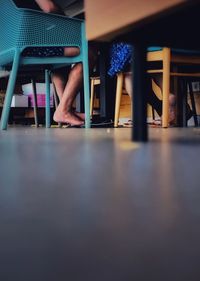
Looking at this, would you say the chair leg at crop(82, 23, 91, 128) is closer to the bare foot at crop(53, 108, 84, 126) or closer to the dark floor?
the bare foot at crop(53, 108, 84, 126)

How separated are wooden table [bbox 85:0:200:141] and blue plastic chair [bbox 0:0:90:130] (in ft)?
4.38

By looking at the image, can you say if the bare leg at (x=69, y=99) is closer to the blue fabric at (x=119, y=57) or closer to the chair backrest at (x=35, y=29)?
the chair backrest at (x=35, y=29)

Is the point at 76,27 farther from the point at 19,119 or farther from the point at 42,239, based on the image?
the point at 19,119

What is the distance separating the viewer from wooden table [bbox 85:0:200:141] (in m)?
0.65

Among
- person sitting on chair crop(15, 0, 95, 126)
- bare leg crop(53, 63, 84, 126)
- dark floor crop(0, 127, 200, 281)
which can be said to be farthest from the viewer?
bare leg crop(53, 63, 84, 126)

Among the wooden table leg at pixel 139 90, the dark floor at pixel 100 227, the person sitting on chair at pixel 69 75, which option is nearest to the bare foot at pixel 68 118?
the person sitting on chair at pixel 69 75

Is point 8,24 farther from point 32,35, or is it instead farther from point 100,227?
point 100,227

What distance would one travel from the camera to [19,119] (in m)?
6.05

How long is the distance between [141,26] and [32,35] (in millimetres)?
1667

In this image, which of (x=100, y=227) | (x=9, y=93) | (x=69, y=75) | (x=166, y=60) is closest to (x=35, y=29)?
(x=9, y=93)

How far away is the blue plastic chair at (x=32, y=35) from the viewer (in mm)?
2311

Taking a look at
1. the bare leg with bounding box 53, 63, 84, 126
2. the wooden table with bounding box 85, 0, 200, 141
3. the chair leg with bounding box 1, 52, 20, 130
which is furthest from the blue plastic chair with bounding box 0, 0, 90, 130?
the wooden table with bounding box 85, 0, 200, 141

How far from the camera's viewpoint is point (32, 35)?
2.32 m

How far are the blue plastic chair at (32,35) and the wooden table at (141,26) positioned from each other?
1.34 meters
